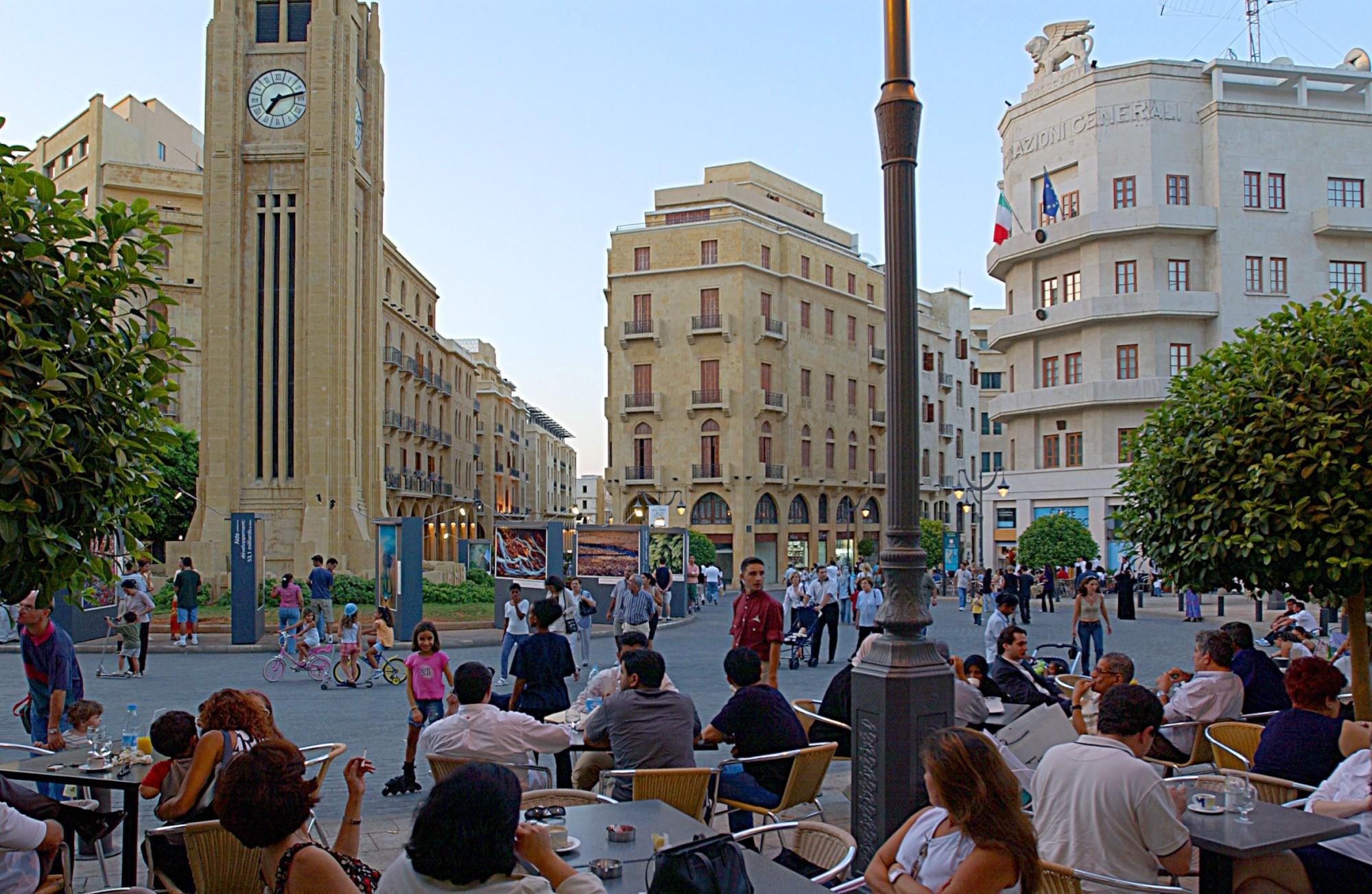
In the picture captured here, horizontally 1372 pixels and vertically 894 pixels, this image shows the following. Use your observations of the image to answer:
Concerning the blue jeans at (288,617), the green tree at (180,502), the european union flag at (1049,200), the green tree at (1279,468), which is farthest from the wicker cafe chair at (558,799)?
the green tree at (180,502)

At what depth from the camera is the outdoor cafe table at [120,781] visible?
18.8 ft

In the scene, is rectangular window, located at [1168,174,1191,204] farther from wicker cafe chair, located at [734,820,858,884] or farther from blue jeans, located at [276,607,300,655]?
wicker cafe chair, located at [734,820,858,884]

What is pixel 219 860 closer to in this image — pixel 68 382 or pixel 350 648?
pixel 68 382

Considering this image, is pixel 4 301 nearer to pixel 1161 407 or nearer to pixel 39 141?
pixel 1161 407

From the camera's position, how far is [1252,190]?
39688mm

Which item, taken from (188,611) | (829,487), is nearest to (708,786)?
(188,611)

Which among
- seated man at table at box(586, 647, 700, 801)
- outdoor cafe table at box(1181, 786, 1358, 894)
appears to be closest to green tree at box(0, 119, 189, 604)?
seated man at table at box(586, 647, 700, 801)

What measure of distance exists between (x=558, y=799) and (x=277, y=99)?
37.6 m

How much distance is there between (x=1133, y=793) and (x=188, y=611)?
63.1 ft

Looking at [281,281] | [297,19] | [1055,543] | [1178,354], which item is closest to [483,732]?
[1055,543]

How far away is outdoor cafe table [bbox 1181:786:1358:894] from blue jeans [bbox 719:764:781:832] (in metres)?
2.33

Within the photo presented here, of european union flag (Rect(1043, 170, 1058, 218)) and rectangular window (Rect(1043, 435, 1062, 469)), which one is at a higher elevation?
european union flag (Rect(1043, 170, 1058, 218))

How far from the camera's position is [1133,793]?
173 inches

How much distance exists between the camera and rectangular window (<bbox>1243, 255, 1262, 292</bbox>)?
39.7 m
